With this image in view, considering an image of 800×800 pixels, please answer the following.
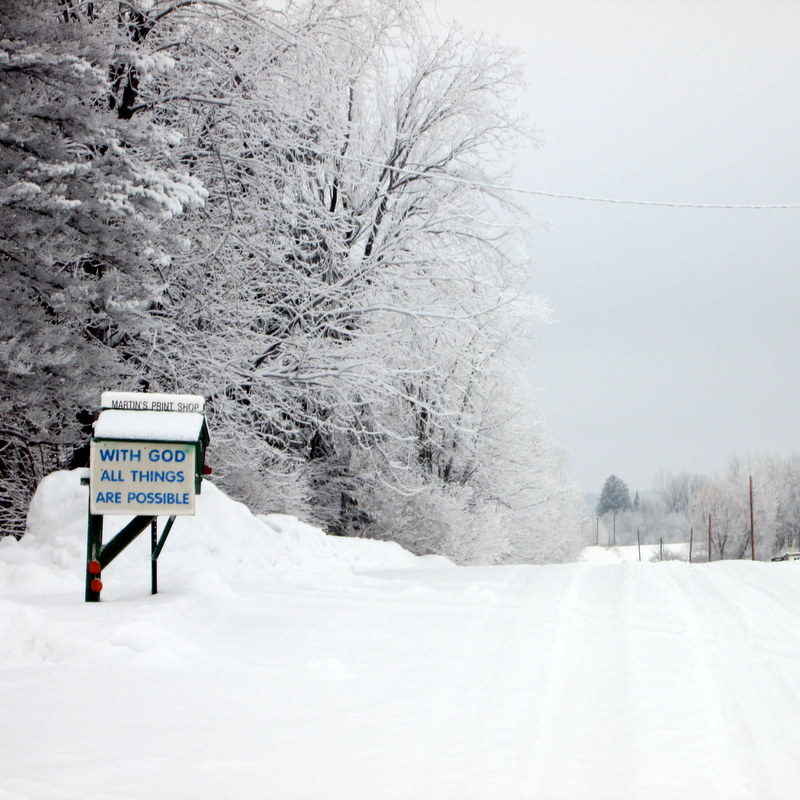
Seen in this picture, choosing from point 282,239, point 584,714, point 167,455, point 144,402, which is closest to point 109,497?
point 167,455

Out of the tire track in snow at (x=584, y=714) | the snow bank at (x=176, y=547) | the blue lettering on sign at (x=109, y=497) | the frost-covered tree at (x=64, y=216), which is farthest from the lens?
the frost-covered tree at (x=64, y=216)

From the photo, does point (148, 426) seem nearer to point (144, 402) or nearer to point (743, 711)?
point (144, 402)

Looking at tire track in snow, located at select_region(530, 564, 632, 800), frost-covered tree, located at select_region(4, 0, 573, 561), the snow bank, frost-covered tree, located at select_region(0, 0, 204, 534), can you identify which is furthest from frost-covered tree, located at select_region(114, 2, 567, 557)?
tire track in snow, located at select_region(530, 564, 632, 800)

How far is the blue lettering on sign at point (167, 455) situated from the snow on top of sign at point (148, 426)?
10cm

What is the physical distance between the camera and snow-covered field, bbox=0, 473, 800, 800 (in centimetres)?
317

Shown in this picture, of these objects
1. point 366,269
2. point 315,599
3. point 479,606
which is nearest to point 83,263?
point 366,269

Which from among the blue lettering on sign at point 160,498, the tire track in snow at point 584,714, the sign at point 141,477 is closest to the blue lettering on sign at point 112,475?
the sign at point 141,477

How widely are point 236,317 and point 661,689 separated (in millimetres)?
10778

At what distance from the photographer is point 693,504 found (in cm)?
8794

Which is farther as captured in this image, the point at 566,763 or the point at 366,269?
the point at 366,269

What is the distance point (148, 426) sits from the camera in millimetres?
6129

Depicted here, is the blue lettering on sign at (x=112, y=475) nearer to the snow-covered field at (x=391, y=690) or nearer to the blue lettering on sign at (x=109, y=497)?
the blue lettering on sign at (x=109, y=497)

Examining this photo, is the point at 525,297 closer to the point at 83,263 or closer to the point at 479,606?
the point at 83,263

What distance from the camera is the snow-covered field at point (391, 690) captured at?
317 cm
